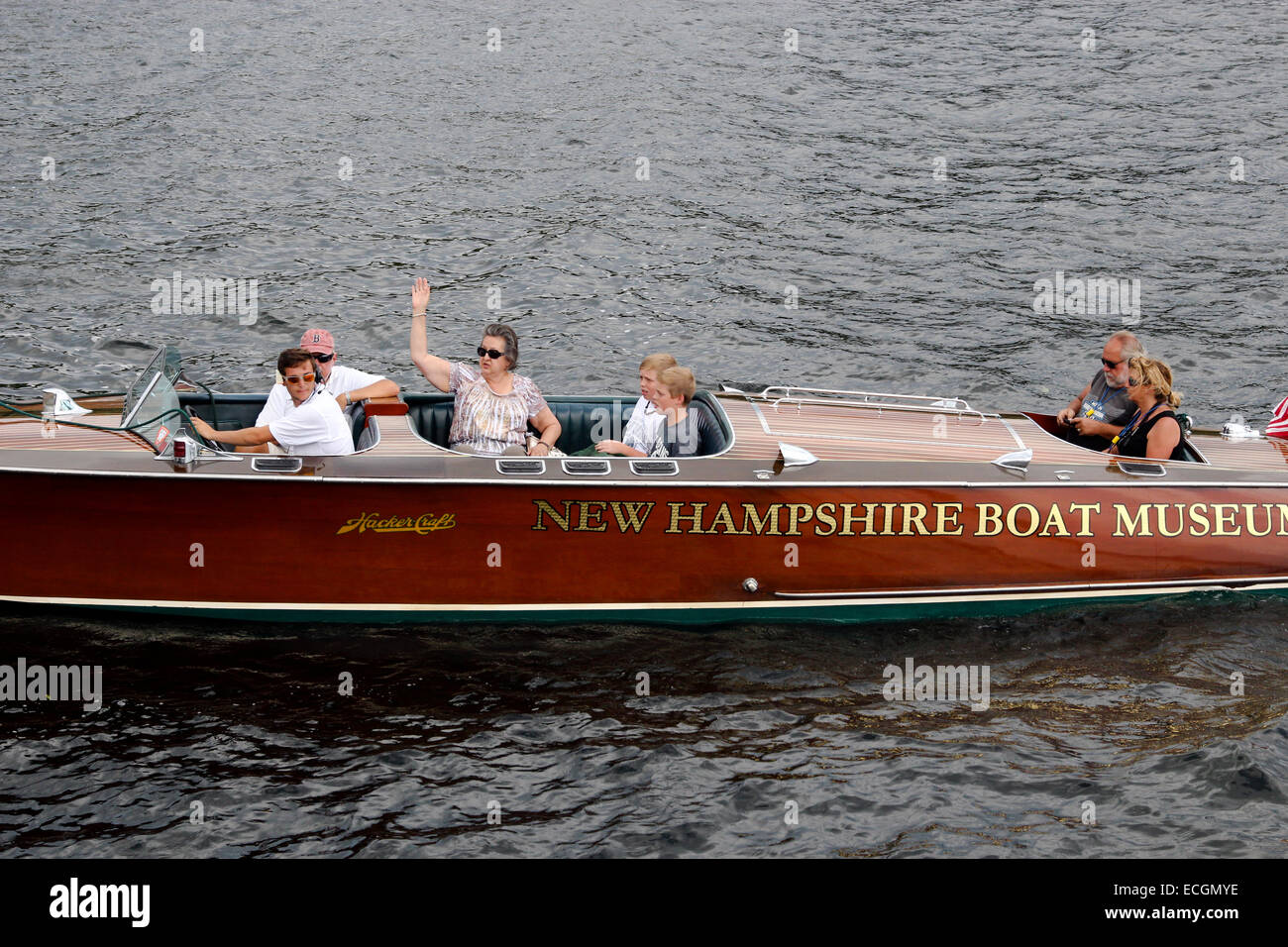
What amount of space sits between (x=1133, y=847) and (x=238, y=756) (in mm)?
5021

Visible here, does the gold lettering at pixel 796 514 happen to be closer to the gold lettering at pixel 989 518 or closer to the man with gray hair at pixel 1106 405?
the gold lettering at pixel 989 518

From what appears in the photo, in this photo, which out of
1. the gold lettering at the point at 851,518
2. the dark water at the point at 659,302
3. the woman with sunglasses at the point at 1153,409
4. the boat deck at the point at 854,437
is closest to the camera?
the dark water at the point at 659,302

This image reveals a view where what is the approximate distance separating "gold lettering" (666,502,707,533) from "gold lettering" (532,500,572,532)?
661 millimetres

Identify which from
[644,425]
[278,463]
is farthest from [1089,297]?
[278,463]

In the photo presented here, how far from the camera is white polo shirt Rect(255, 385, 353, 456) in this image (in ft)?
27.0

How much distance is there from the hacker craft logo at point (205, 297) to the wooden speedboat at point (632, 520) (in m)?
5.85

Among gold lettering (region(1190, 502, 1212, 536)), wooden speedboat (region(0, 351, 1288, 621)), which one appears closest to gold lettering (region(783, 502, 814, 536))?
wooden speedboat (region(0, 351, 1288, 621))

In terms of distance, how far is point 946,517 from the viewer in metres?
8.84

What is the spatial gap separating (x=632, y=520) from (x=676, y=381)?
1.01 meters

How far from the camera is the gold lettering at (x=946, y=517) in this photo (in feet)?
28.9

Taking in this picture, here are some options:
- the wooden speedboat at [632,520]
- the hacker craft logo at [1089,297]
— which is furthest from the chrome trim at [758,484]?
the hacker craft logo at [1089,297]

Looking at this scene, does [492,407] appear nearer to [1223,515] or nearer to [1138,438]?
[1138,438]

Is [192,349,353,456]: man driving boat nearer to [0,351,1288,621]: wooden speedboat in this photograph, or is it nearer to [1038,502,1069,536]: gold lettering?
[0,351,1288,621]: wooden speedboat
